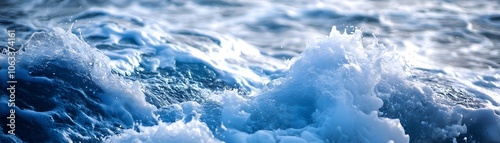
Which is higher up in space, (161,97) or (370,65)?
(370,65)

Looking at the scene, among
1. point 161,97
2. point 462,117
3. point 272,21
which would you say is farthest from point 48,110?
point 272,21

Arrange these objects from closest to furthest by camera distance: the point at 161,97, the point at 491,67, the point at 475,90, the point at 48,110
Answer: the point at 48,110, the point at 161,97, the point at 475,90, the point at 491,67

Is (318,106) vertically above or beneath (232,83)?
above

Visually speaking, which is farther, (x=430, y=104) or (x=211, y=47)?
(x=211, y=47)

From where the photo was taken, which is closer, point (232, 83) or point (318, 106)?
point (318, 106)

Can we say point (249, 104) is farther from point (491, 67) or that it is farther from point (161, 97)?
point (491, 67)

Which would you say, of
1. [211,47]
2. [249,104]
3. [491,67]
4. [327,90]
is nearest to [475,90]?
[491,67]

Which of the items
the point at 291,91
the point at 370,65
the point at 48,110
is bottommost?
the point at 48,110

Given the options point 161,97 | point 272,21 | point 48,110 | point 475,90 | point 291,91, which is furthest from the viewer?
point 272,21
